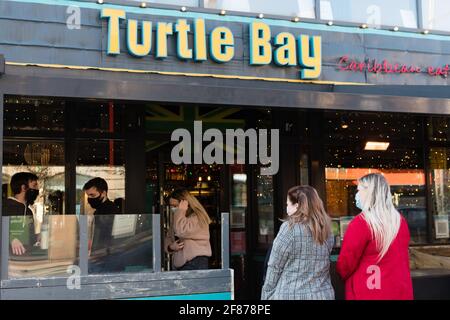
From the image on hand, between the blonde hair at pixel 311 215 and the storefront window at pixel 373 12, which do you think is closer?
the blonde hair at pixel 311 215

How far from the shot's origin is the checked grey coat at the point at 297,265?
12.4ft

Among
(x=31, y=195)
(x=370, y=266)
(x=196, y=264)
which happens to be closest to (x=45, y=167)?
(x=31, y=195)

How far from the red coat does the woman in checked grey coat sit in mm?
158

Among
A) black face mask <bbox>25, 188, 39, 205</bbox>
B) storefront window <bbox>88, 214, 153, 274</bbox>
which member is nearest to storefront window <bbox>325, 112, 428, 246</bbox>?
storefront window <bbox>88, 214, 153, 274</bbox>

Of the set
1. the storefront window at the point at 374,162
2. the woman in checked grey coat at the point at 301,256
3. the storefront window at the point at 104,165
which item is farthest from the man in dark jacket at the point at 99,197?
the storefront window at the point at 374,162

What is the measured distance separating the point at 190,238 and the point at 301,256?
1.93 m

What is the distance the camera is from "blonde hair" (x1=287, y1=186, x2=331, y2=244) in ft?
12.5

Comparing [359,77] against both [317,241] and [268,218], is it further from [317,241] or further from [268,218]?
[317,241]

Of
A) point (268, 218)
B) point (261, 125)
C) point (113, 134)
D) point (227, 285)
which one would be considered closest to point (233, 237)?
→ point (268, 218)

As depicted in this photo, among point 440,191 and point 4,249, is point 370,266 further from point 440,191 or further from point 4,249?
point 440,191

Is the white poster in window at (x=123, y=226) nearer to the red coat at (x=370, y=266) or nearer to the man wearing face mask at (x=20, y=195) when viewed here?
the man wearing face mask at (x=20, y=195)

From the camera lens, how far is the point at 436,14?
766 cm

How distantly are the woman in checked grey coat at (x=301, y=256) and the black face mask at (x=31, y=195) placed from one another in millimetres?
3375

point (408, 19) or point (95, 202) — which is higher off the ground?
point (408, 19)
